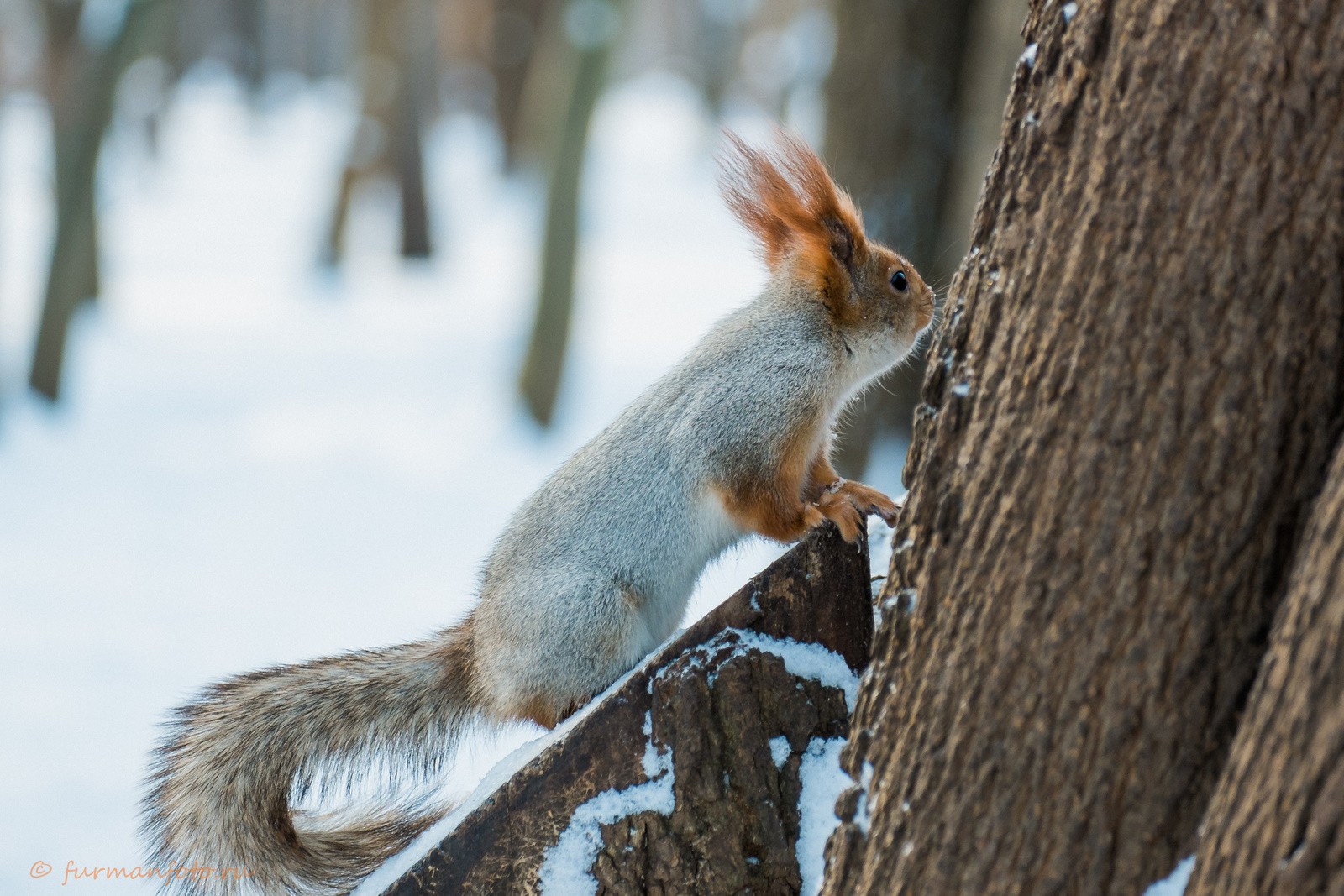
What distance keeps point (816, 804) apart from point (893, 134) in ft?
15.9

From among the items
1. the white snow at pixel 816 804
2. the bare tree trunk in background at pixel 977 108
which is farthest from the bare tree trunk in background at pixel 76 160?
the white snow at pixel 816 804

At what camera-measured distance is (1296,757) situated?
1.52 m

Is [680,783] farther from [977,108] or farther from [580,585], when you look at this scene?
[977,108]

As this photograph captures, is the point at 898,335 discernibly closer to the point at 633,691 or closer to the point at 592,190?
the point at 633,691

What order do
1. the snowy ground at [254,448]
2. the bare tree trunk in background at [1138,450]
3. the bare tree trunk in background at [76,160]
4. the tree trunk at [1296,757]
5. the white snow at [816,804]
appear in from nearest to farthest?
the tree trunk at [1296,757] → the bare tree trunk in background at [1138,450] → the white snow at [816,804] → the snowy ground at [254,448] → the bare tree trunk in background at [76,160]

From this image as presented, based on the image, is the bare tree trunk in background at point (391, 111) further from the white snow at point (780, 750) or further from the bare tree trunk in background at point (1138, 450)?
the bare tree trunk in background at point (1138, 450)

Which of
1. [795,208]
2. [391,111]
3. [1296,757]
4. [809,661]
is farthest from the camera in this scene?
[391,111]

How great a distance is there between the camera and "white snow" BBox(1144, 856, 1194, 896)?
5.60ft

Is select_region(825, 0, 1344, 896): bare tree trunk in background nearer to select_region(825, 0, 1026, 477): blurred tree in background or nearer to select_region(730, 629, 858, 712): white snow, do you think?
select_region(730, 629, 858, 712): white snow

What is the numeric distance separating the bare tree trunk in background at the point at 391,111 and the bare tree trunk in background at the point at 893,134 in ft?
28.8

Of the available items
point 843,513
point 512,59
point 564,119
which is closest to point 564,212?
point 564,119

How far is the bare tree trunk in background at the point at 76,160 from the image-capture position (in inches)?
390

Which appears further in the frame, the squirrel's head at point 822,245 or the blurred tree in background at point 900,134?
the blurred tree in background at point 900,134

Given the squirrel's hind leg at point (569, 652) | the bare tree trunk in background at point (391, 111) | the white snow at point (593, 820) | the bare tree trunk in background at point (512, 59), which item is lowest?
the white snow at point (593, 820)
